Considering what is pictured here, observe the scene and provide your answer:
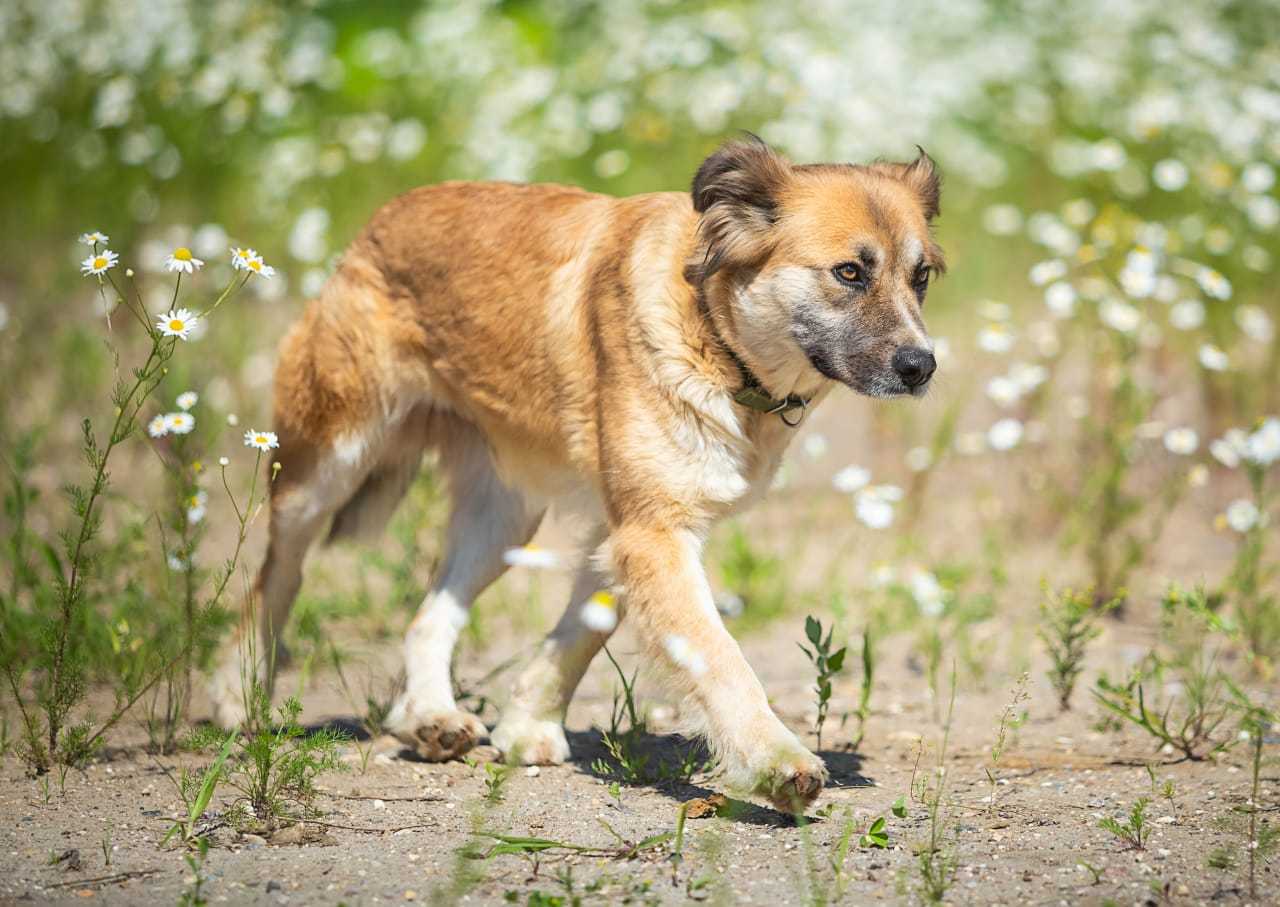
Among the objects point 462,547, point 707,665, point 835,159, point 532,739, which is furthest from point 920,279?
point 835,159

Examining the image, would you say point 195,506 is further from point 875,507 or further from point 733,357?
point 875,507

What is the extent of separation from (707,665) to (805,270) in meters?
1.13

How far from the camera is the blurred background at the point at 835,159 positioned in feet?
20.1

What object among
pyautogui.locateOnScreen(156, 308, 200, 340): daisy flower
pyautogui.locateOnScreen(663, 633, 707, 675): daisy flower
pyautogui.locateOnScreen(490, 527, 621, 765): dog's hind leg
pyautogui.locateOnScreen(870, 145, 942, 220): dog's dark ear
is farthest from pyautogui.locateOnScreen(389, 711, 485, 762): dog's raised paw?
pyautogui.locateOnScreen(870, 145, 942, 220): dog's dark ear

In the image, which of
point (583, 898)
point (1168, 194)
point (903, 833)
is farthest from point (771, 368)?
point (1168, 194)

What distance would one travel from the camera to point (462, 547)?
194 inches

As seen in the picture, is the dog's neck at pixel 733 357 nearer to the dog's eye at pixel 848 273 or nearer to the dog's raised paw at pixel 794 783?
the dog's eye at pixel 848 273

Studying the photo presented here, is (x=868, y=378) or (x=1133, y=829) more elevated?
(x=868, y=378)

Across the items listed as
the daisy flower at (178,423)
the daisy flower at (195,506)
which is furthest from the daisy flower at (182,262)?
the daisy flower at (195,506)

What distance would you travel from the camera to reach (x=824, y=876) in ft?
10.0

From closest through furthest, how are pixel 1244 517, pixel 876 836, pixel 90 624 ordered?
pixel 876 836, pixel 90 624, pixel 1244 517

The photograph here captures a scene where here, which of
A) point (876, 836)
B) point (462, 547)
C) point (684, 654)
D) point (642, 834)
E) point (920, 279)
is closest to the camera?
point (876, 836)

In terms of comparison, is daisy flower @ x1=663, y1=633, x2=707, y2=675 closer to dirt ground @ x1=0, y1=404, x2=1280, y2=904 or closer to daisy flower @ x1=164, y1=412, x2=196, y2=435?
dirt ground @ x1=0, y1=404, x2=1280, y2=904

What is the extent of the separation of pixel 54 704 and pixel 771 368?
82.6 inches
